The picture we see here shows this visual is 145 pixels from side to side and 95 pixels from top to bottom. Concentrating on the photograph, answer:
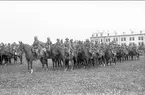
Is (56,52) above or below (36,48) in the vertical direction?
below

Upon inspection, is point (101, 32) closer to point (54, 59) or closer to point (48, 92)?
point (54, 59)

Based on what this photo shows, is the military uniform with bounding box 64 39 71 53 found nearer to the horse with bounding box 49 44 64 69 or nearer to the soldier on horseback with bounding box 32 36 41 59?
the horse with bounding box 49 44 64 69

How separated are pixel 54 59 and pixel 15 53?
7913 mm

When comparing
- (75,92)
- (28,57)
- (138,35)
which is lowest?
(75,92)

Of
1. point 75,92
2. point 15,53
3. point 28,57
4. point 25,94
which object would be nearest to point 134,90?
point 75,92

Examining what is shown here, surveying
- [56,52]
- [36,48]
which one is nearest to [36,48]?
[36,48]

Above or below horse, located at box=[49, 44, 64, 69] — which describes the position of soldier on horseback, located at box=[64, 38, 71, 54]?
above

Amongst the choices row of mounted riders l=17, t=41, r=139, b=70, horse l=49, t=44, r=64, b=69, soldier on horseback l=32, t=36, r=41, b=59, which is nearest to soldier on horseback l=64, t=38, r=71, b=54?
row of mounted riders l=17, t=41, r=139, b=70

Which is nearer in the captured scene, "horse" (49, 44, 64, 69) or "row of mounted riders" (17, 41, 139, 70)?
"row of mounted riders" (17, 41, 139, 70)

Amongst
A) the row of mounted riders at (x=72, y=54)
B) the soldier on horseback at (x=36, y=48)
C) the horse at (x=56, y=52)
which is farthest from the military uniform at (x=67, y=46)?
the soldier on horseback at (x=36, y=48)

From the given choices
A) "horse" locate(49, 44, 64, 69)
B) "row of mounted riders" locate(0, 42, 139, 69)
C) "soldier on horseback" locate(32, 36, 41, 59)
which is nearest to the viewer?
"soldier on horseback" locate(32, 36, 41, 59)

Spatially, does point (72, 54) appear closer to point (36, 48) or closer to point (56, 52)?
point (56, 52)

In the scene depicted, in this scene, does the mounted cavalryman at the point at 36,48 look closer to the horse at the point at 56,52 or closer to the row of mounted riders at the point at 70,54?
the row of mounted riders at the point at 70,54

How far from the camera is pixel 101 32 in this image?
83.4 metres
